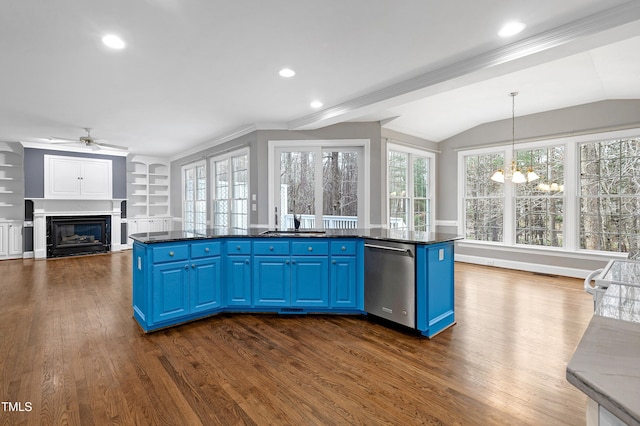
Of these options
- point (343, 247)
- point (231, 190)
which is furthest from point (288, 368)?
point (231, 190)

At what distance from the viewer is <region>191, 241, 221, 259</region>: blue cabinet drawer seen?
3365 mm

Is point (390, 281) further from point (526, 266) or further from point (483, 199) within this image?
point (483, 199)

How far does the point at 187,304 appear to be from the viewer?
10.9 ft

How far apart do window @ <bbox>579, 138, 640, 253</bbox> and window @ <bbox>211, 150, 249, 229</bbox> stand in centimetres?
580

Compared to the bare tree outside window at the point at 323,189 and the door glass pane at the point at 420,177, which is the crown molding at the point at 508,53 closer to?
the bare tree outside window at the point at 323,189

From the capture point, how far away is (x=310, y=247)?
355 centimetres

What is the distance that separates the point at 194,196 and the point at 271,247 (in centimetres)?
548

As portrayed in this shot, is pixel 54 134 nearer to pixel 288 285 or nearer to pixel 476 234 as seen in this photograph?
pixel 288 285

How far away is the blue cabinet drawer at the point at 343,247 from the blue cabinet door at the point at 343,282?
0.05m

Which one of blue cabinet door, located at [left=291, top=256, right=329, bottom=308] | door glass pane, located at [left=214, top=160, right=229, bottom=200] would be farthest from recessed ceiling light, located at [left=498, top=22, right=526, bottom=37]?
door glass pane, located at [left=214, top=160, right=229, bottom=200]

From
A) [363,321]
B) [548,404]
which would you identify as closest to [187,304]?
[363,321]

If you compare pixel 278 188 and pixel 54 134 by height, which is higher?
pixel 54 134

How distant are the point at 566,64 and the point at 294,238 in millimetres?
3818

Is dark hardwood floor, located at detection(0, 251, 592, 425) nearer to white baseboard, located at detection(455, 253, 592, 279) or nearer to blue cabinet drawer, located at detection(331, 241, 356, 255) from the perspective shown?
blue cabinet drawer, located at detection(331, 241, 356, 255)
